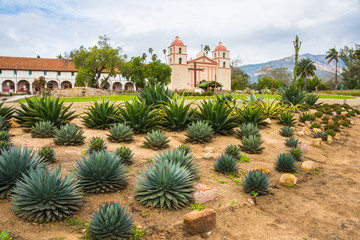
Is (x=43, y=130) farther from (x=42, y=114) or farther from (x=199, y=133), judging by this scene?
(x=199, y=133)

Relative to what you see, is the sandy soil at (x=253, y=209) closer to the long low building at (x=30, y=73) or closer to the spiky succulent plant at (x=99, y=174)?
the spiky succulent plant at (x=99, y=174)

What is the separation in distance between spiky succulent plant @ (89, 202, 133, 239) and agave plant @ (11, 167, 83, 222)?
596mm

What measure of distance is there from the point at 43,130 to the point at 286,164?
562 cm

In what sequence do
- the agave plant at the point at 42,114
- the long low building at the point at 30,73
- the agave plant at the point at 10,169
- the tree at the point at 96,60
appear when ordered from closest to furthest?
the agave plant at the point at 10,169 → the agave plant at the point at 42,114 → the tree at the point at 96,60 → the long low building at the point at 30,73

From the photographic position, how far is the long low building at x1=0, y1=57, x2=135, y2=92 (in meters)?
52.7

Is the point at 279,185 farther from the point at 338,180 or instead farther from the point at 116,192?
the point at 116,192

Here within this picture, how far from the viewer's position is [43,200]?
3037 millimetres

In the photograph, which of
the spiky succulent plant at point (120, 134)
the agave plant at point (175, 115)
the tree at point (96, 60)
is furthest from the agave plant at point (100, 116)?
the tree at point (96, 60)

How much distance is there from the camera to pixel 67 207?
3201 mm

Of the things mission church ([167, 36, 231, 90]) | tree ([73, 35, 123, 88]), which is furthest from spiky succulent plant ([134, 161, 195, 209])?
mission church ([167, 36, 231, 90])

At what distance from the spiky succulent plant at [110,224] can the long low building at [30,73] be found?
49325mm

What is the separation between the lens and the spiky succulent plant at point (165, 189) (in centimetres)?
356

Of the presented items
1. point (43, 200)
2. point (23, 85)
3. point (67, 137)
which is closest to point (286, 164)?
point (43, 200)

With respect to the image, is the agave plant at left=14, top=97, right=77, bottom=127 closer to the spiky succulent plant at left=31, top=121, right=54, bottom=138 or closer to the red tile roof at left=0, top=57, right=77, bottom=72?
the spiky succulent plant at left=31, top=121, right=54, bottom=138
